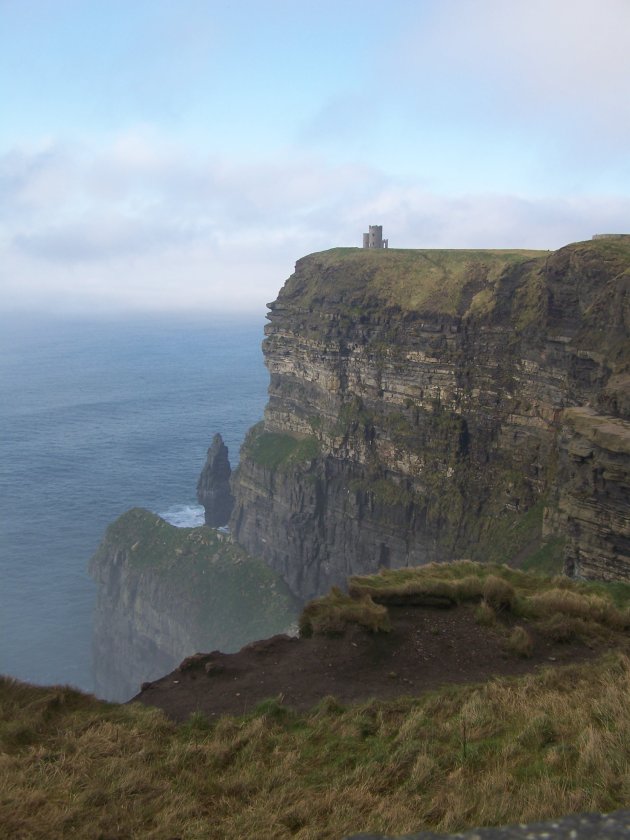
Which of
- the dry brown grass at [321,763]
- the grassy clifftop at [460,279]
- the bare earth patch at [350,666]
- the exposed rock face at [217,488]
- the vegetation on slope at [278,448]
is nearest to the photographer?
the dry brown grass at [321,763]

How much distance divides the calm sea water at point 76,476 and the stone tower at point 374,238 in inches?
1566

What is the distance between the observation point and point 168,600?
59875mm

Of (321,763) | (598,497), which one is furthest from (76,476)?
(321,763)

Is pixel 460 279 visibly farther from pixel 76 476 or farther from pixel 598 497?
pixel 76 476

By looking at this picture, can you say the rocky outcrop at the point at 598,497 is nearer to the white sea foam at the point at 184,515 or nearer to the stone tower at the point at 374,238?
the stone tower at the point at 374,238

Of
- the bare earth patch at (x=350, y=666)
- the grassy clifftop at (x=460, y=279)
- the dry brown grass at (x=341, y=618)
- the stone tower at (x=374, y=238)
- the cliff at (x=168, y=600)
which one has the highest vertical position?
the stone tower at (x=374, y=238)

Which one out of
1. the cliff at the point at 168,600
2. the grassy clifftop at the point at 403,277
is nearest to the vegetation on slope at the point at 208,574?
the cliff at the point at 168,600

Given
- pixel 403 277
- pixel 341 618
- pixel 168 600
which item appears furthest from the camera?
pixel 168 600

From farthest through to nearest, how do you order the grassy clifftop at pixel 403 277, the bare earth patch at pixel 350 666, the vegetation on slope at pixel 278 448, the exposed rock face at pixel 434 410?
1. the vegetation on slope at pixel 278 448
2. the grassy clifftop at pixel 403 277
3. the exposed rock face at pixel 434 410
4. the bare earth patch at pixel 350 666

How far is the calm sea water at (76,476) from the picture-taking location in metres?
64.0

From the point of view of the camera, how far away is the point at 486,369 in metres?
45.3

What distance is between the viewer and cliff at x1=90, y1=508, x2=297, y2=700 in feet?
183

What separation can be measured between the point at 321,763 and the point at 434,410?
3946 cm

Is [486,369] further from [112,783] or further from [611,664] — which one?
[112,783]
